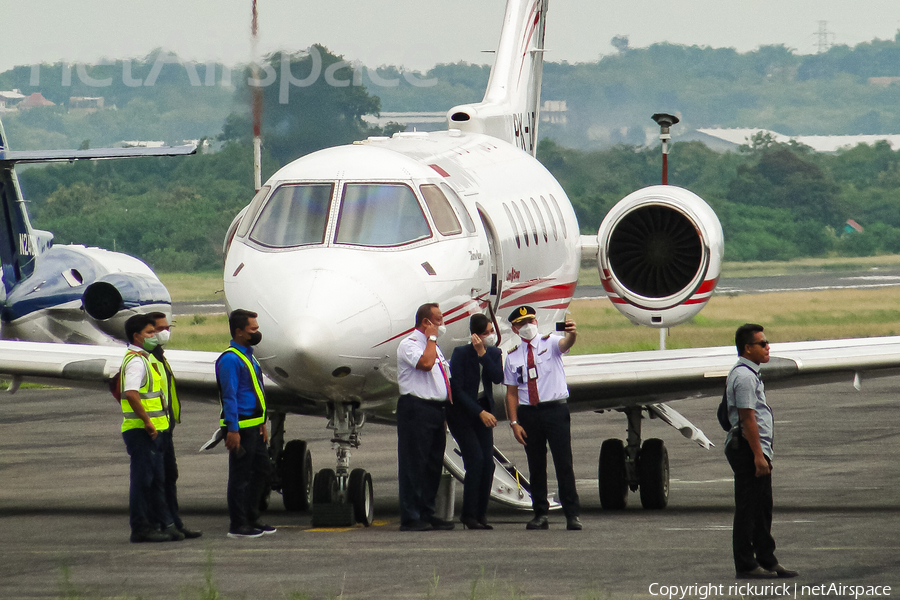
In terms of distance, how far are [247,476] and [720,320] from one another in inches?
1488

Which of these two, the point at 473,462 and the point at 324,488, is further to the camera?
the point at 324,488

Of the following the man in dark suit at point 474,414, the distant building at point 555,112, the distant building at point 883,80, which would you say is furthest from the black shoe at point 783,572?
the distant building at point 883,80

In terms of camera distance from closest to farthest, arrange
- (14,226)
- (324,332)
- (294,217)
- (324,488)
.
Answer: (324,332) → (294,217) → (324,488) → (14,226)

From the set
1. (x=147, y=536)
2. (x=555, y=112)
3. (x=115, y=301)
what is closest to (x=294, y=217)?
(x=147, y=536)

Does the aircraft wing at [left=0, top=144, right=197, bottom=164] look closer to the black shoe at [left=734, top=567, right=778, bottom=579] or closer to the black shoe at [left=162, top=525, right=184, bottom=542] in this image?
the black shoe at [left=162, top=525, right=184, bottom=542]

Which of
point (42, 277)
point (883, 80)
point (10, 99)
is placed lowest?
point (883, 80)

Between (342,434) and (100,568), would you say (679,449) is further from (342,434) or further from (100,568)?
(100,568)

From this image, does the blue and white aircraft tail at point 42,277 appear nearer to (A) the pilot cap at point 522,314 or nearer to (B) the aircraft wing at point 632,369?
(B) the aircraft wing at point 632,369

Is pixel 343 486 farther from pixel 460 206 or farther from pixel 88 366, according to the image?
pixel 88 366

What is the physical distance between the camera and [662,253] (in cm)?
1770

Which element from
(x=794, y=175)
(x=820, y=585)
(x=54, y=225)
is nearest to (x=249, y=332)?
(x=820, y=585)

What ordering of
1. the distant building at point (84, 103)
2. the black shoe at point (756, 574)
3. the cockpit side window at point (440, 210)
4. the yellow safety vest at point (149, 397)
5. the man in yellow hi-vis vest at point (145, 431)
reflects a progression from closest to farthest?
the black shoe at point (756, 574) < the man in yellow hi-vis vest at point (145, 431) < the yellow safety vest at point (149, 397) < the cockpit side window at point (440, 210) < the distant building at point (84, 103)

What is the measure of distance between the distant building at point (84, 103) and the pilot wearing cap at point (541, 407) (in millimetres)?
64246

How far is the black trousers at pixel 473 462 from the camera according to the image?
13.6 metres
